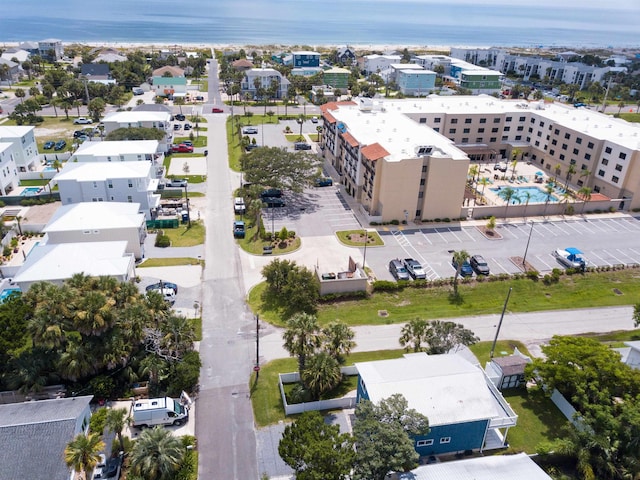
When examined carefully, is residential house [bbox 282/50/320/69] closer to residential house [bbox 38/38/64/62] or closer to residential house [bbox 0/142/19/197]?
residential house [bbox 38/38/64/62]

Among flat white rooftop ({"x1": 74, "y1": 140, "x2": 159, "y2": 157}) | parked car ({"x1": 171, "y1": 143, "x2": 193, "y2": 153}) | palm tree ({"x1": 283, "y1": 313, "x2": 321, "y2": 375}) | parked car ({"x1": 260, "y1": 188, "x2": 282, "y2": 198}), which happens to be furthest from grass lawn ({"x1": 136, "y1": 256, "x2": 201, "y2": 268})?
parked car ({"x1": 171, "y1": 143, "x2": 193, "y2": 153})

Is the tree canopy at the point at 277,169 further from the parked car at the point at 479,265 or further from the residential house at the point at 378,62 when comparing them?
the residential house at the point at 378,62

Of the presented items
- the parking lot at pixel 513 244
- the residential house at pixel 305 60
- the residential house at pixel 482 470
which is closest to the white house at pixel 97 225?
the parking lot at pixel 513 244

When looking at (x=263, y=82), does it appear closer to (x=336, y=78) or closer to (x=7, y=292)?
(x=336, y=78)

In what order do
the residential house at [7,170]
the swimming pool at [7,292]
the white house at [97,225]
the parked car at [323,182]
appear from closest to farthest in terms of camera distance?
the swimming pool at [7,292] < the white house at [97,225] < the residential house at [7,170] < the parked car at [323,182]

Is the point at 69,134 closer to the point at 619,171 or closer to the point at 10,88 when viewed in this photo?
the point at 10,88
